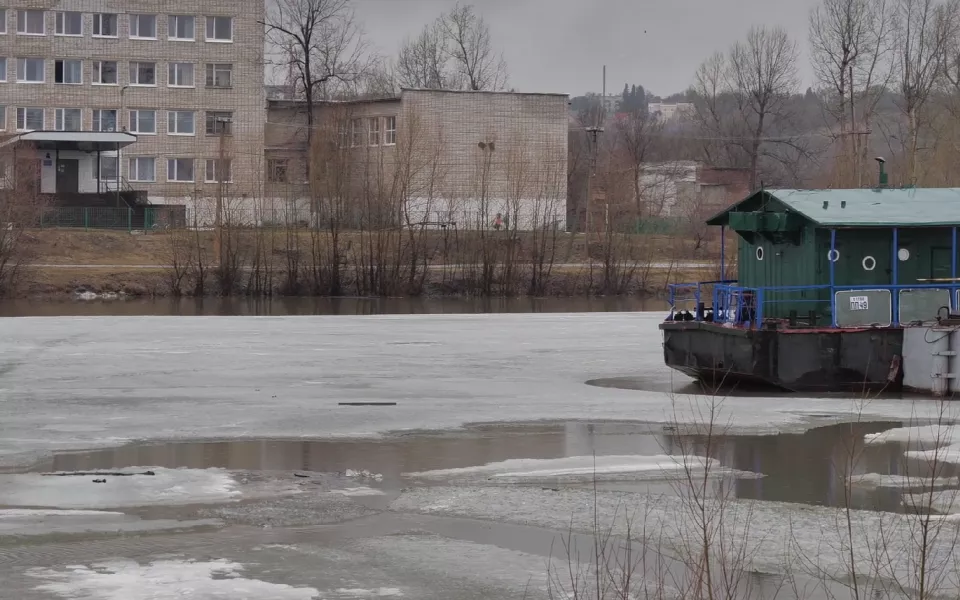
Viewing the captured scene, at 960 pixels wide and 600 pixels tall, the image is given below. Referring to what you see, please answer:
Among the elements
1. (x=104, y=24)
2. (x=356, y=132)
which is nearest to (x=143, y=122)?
(x=104, y=24)

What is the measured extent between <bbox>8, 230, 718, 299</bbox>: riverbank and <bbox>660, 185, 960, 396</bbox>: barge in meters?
35.4

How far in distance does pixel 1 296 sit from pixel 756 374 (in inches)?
1558

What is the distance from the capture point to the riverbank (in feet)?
178

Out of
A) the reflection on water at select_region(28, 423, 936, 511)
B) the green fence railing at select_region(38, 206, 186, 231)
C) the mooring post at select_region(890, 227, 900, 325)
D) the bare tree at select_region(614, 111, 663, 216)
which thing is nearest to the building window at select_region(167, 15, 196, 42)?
the green fence railing at select_region(38, 206, 186, 231)

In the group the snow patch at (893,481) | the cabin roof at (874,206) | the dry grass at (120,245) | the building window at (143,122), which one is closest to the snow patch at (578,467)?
the snow patch at (893,481)

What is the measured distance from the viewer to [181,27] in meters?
73.5

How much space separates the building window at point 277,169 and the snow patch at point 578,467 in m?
55.5

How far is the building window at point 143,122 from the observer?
7306 centimetres

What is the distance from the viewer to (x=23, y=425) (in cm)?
1538

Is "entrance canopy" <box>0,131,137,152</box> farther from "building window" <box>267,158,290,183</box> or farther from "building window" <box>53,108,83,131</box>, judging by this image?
"building window" <box>267,158,290,183</box>

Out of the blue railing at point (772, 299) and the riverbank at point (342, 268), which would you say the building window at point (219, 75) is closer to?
the riverbank at point (342, 268)

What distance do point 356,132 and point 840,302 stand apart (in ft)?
178

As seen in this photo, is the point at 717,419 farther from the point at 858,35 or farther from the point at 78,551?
the point at 858,35

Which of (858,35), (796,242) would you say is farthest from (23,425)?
(858,35)
